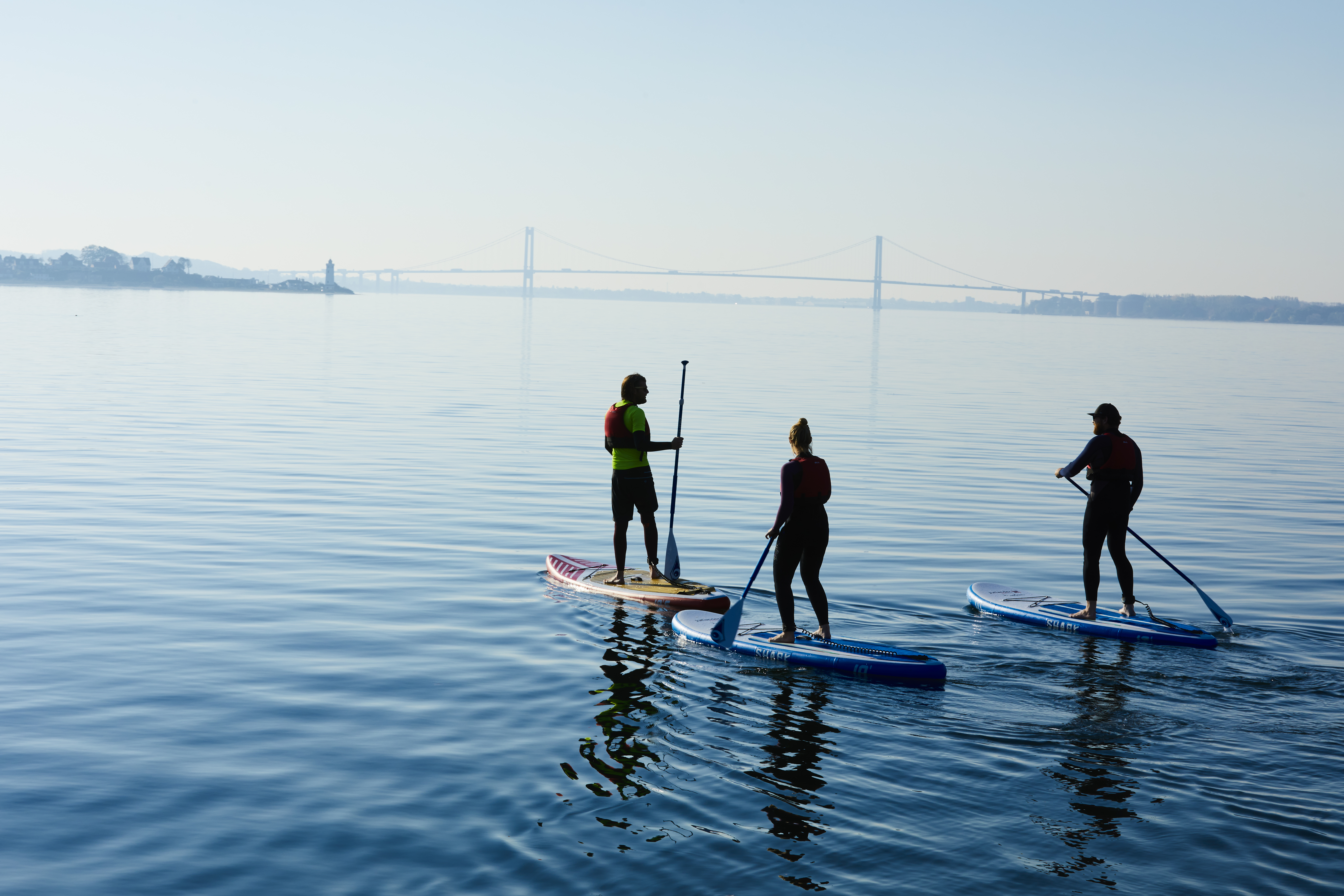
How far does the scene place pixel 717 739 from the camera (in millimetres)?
7043

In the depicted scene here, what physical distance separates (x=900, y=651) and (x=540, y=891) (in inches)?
162

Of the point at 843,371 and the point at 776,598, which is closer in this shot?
the point at 776,598

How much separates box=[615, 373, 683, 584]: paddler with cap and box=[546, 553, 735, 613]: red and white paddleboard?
0.15 metres

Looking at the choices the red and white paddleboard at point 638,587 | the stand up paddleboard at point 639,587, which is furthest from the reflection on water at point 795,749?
the red and white paddleboard at point 638,587

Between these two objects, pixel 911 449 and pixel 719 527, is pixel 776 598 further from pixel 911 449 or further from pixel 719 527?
pixel 911 449

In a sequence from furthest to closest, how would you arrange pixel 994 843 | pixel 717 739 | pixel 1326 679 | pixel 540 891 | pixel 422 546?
pixel 422 546
pixel 1326 679
pixel 717 739
pixel 994 843
pixel 540 891

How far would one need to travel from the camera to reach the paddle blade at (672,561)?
11008mm

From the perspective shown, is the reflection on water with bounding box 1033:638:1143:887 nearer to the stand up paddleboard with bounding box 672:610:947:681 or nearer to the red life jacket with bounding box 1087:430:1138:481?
the stand up paddleboard with bounding box 672:610:947:681

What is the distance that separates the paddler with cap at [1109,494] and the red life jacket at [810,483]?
244cm

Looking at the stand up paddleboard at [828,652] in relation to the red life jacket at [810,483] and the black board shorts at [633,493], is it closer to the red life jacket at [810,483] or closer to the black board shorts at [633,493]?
the red life jacket at [810,483]

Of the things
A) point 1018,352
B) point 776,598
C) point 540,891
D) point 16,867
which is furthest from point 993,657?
point 1018,352

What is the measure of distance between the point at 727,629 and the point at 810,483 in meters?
1.39

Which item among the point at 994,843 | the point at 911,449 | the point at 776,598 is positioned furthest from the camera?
the point at 911,449

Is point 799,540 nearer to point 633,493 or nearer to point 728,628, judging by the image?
point 728,628
